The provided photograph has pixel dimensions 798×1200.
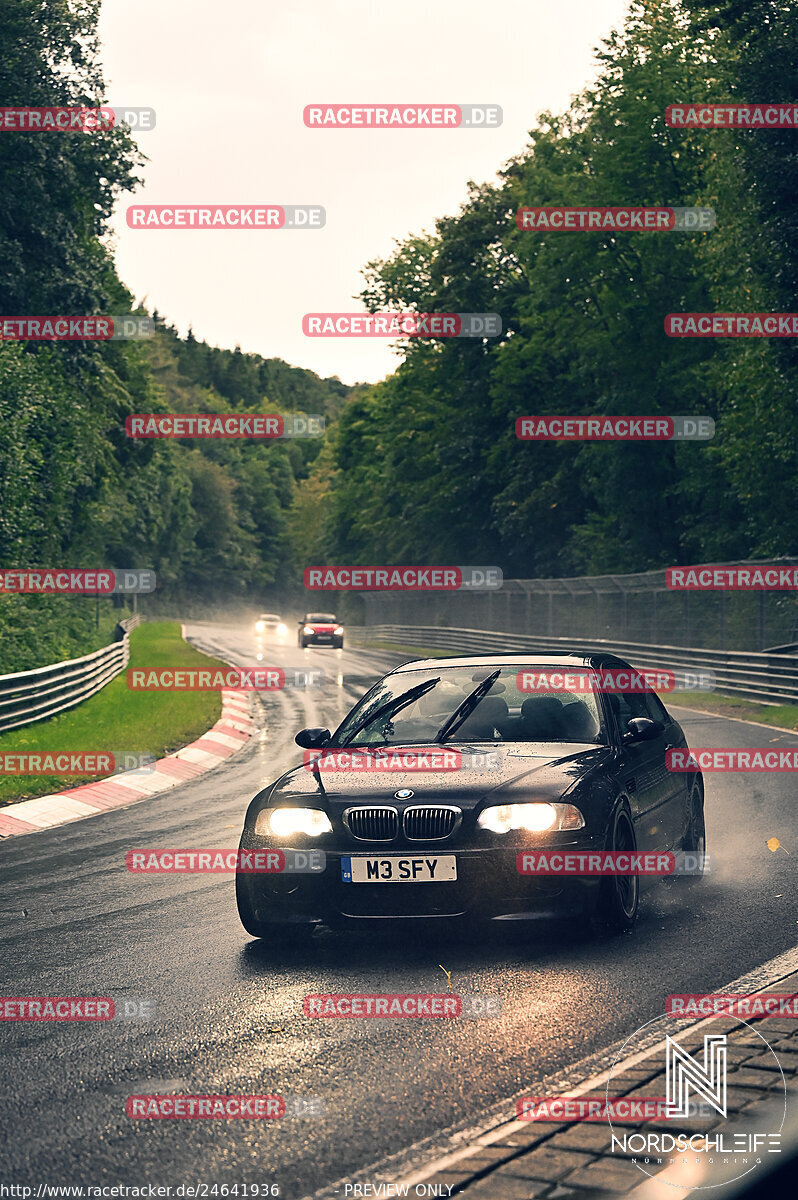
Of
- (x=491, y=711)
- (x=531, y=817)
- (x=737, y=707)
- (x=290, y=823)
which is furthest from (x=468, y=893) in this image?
(x=737, y=707)

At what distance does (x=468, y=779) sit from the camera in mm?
6977

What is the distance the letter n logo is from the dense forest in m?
21.9

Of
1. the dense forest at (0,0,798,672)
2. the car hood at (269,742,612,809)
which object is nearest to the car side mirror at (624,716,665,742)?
the car hood at (269,742,612,809)

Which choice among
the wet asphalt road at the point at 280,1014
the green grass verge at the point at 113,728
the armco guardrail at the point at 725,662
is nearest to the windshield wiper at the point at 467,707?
the wet asphalt road at the point at 280,1014

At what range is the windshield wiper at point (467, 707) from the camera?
7930 millimetres

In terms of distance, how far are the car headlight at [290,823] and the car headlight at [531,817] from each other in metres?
0.82

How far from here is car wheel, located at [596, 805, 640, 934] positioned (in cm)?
691

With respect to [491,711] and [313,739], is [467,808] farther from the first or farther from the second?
[313,739]

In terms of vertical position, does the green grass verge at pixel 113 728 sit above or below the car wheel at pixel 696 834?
below

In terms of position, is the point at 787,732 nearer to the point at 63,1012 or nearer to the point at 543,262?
the point at 63,1012

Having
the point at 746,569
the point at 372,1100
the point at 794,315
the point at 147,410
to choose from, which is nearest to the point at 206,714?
the point at 746,569

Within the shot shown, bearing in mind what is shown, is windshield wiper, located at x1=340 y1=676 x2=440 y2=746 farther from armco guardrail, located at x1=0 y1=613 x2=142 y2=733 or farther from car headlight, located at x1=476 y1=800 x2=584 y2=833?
armco guardrail, located at x1=0 y1=613 x2=142 y2=733

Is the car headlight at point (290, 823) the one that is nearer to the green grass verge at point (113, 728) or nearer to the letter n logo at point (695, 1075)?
the letter n logo at point (695, 1075)

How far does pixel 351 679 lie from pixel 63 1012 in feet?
95.7
